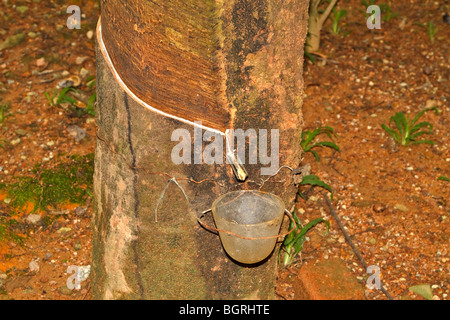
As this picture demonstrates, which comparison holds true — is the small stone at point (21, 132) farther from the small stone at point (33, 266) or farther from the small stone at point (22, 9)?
the small stone at point (22, 9)

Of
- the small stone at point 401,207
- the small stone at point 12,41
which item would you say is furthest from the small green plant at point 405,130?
the small stone at point 12,41

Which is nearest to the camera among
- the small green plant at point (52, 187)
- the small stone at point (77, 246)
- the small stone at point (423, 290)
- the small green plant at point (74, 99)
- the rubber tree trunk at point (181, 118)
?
the rubber tree trunk at point (181, 118)

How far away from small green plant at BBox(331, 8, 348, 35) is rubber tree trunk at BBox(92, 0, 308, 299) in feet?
7.86

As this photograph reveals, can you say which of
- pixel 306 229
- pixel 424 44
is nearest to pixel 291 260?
pixel 306 229

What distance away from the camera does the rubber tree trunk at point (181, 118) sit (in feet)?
7.13

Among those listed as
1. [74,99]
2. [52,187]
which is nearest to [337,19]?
[74,99]

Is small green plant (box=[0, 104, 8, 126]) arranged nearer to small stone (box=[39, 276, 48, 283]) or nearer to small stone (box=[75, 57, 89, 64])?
small stone (box=[75, 57, 89, 64])

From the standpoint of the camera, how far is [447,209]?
3330 millimetres

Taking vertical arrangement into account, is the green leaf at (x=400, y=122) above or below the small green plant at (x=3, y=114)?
above

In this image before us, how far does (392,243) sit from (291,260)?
1.77 ft

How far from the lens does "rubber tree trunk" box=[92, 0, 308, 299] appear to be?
7.13 feet

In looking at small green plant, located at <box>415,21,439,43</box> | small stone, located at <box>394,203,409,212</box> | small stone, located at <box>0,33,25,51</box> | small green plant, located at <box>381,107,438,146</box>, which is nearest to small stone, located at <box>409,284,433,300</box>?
small stone, located at <box>394,203,409,212</box>

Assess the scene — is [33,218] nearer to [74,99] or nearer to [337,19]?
[74,99]

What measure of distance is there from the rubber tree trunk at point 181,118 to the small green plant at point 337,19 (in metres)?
2.40
